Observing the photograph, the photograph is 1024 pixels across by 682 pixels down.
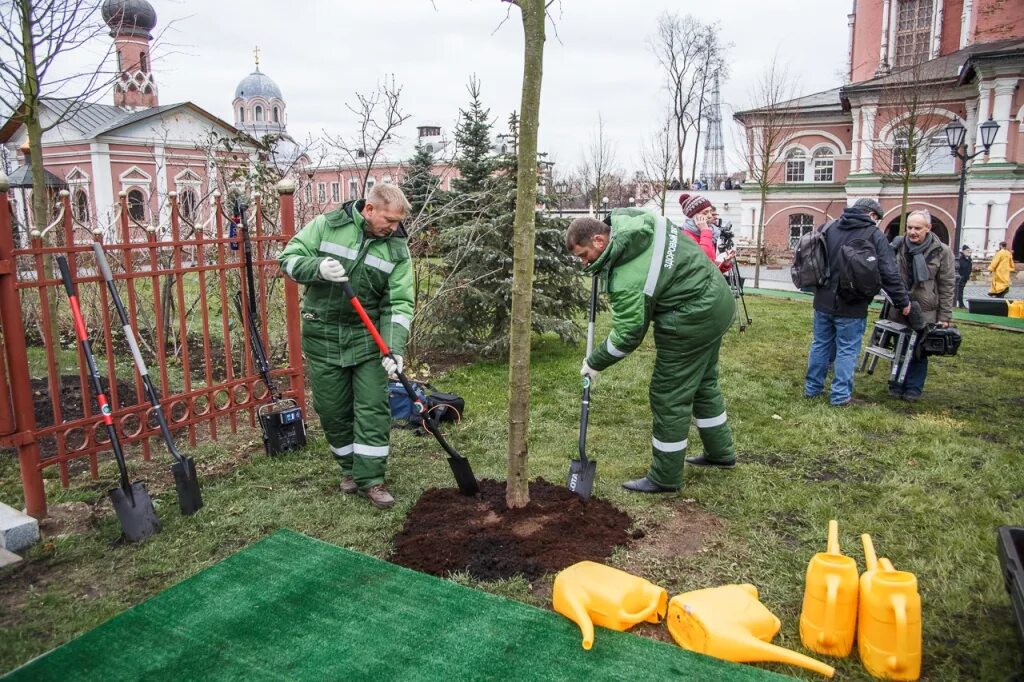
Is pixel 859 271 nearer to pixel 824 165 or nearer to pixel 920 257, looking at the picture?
pixel 920 257

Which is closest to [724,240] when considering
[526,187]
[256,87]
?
[526,187]

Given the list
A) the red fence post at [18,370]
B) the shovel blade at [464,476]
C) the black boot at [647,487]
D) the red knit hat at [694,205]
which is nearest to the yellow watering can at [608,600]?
the shovel blade at [464,476]

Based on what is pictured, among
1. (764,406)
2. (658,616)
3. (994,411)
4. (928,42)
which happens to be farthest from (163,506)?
(928,42)

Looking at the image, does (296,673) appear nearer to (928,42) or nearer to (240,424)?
(240,424)

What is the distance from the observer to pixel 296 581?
133 inches

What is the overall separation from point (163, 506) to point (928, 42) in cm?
3418

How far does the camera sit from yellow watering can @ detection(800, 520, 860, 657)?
2.76 meters

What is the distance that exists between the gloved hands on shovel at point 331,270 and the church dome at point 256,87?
172 feet

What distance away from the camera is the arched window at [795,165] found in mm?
30781

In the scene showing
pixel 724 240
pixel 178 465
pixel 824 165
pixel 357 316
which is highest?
pixel 824 165

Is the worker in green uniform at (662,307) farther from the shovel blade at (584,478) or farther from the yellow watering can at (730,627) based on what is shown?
the yellow watering can at (730,627)

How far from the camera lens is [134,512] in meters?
3.83

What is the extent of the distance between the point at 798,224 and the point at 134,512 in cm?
3164

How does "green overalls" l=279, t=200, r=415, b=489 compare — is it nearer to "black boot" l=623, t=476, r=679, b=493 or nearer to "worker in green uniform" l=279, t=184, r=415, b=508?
A: "worker in green uniform" l=279, t=184, r=415, b=508
